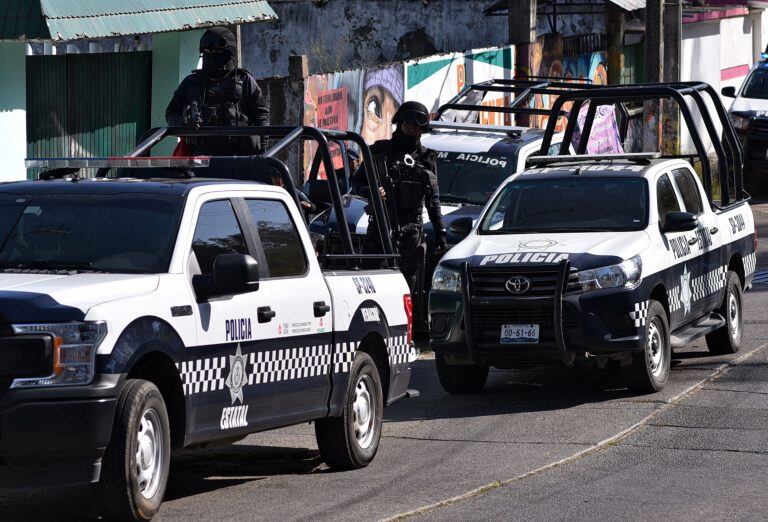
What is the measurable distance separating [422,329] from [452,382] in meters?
2.40

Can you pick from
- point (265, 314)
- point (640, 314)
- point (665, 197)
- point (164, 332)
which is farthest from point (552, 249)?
point (164, 332)

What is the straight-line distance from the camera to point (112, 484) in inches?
266

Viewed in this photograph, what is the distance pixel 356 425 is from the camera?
8953mm

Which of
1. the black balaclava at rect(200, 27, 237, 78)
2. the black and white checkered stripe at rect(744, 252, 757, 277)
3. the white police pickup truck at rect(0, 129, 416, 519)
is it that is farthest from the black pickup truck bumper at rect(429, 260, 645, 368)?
the black and white checkered stripe at rect(744, 252, 757, 277)

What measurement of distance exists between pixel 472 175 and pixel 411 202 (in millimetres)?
2021

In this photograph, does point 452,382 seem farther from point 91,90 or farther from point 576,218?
point 91,90

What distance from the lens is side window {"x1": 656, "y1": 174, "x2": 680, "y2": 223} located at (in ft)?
40.2

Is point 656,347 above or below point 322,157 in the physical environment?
below

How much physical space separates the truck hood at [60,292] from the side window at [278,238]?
3.64ft

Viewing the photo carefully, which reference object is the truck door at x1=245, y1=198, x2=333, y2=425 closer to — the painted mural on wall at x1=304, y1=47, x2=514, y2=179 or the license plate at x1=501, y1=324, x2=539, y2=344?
Answer: the license plate at x1=501, y1=324, x2=539, y2=344

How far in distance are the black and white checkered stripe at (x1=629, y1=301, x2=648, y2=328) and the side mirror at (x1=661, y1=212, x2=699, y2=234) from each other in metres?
0.94

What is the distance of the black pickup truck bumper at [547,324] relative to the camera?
35.7 ft

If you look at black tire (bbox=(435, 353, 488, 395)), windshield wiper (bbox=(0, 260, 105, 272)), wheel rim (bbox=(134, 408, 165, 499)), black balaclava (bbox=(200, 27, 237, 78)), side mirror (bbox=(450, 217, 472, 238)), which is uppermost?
black balaclava (bbox=(200, 27, 237, 78))

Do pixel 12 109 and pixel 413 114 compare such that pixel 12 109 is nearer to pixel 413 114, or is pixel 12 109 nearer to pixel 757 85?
pixel 413 114
